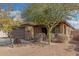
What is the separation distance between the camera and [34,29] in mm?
1429

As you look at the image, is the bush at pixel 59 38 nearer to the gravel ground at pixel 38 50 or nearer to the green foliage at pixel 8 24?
the gravel ground at pixel 38 50

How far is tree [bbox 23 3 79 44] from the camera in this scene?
1435 millimetres

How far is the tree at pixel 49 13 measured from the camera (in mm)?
1435

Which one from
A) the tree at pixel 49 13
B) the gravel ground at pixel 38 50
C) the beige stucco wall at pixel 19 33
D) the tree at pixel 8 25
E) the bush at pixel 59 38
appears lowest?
the gravel ground at pixel 38 50

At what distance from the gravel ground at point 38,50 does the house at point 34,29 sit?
103mm

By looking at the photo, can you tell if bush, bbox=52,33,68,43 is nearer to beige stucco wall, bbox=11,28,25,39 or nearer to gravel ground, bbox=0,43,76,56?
gravel ground, bbox=0,43,76,56

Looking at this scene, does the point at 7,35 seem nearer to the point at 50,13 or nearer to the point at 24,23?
the point at 24,23

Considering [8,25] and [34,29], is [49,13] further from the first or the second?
[8,25]

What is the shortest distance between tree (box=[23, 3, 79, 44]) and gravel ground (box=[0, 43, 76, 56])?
99 mm

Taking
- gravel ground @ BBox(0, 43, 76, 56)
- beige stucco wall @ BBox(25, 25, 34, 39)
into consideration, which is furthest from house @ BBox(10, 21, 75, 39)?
gravel ground @ BBox(0, 43, 76, 56)

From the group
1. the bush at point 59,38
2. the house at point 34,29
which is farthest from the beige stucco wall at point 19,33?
the bush at point 59,38

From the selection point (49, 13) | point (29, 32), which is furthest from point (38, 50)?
point (49, 13)

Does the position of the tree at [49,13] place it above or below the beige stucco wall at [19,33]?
above

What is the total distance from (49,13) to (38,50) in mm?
361
